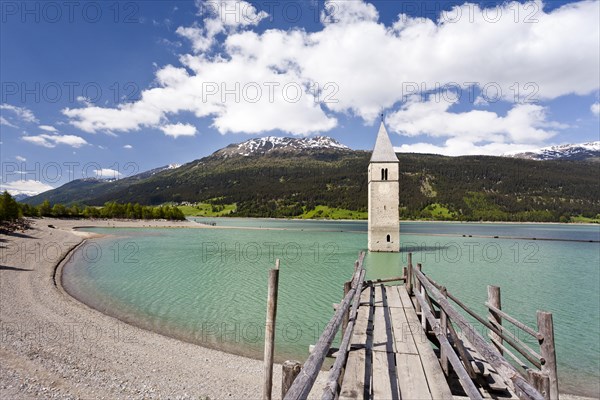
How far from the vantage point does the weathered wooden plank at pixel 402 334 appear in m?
7.25

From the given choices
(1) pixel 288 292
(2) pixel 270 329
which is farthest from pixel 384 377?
(1) pixel 288 292

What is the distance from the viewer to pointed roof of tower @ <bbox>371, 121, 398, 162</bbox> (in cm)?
4731

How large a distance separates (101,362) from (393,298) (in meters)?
11.1

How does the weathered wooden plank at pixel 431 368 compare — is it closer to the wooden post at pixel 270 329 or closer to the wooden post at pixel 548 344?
the wooden post at pixel 548 344

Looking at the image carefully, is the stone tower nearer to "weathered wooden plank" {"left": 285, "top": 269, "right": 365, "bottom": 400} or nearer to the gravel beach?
the gravel beach

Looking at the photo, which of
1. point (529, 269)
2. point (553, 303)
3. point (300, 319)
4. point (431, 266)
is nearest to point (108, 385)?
point (300, 319)

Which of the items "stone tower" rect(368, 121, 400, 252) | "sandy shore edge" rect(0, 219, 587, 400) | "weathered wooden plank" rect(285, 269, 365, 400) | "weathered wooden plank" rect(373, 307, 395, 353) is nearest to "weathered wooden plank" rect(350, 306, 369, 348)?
"weathered wooden plank" rect(373, 307, 395, 353)

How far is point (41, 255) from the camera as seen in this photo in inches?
1401

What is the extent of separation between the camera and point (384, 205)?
46.3m

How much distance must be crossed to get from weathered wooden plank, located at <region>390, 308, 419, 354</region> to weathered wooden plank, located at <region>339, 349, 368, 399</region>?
997mm

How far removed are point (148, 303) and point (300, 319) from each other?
10230 millimetres

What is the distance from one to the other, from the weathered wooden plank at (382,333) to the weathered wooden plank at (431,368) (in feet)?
1.98

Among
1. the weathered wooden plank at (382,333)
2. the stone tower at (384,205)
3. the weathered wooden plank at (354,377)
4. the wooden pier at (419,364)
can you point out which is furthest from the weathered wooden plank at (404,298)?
the stone tower at (384,205)

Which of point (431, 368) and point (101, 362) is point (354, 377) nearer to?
point (431, 368)
